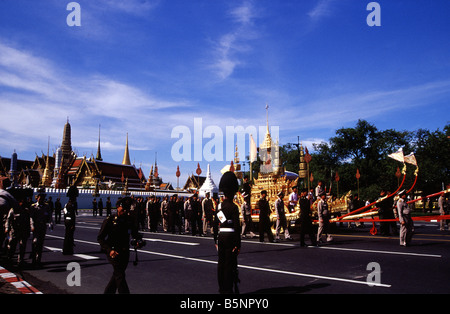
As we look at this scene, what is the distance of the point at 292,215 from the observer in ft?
53.5

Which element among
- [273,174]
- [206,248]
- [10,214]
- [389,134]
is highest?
[389,134]

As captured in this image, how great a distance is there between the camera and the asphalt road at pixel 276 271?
651cm

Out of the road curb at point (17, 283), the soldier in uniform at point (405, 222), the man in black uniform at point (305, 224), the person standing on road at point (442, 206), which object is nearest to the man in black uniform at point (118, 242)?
the road curb at point (17, 283)

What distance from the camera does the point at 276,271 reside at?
26.6ft

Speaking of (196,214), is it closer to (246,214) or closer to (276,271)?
(246,214)

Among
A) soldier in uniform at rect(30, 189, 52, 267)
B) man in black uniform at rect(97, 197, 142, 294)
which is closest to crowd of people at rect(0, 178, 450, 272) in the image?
soldier in uniform at rect(30, 189, 52, 267)

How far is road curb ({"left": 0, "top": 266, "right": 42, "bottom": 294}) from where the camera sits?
650 cm

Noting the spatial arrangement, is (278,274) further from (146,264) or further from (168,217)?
(168,217)

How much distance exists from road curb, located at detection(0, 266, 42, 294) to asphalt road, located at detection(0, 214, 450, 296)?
200mm

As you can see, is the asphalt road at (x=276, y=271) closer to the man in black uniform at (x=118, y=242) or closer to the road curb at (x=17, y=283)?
the road curb at (x=17, y=283)

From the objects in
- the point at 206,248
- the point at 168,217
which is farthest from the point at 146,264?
the point at 168,217
